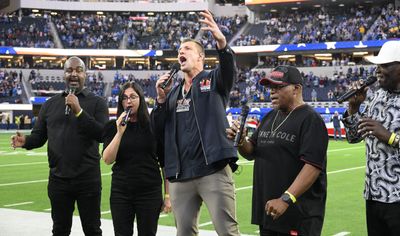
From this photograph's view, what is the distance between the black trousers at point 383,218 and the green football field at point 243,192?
3847mm

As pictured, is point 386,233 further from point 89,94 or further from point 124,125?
point 89,94

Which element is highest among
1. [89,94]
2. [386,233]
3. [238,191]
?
[89,94]

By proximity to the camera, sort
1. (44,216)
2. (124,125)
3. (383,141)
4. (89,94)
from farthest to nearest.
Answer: (44,216) < (89,94) < (124,125) < (383,141)

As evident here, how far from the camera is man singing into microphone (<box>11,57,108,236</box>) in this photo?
5484 mm

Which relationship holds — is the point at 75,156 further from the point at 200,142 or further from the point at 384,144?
the point at 384,144

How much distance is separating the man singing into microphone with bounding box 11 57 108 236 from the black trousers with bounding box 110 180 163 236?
494 mm

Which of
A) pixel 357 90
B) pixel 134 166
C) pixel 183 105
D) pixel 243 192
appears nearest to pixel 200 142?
pixel 183 105

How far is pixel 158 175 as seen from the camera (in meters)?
Answer: 5.29

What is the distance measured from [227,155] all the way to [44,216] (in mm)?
5299

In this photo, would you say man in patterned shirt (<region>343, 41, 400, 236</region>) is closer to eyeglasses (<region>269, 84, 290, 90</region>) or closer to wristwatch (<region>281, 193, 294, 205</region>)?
eyeglasses (<region>269, 84, 290, 90</region>)

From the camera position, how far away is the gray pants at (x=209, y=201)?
459 cm

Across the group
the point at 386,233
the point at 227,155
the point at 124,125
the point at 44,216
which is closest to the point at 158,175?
the point at 124,125

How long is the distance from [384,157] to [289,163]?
2.16ft

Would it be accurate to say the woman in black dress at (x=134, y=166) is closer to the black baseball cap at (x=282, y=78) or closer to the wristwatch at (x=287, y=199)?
the black baseball cap at (x=282, y=78)
